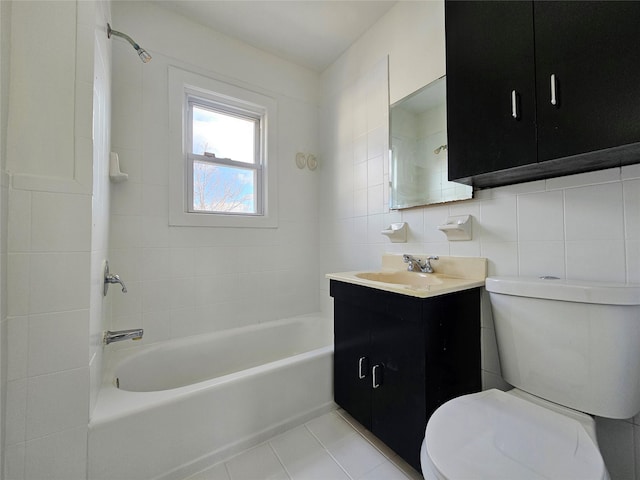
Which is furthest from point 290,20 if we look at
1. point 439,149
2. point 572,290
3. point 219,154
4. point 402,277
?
point 572,290

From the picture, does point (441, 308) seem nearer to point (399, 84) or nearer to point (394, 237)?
point (394, 237)

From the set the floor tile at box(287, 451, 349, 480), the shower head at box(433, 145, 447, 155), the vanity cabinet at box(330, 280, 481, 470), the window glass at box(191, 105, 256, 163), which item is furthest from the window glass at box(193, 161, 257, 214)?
the floor tile at box(287, 451, 349, 480)

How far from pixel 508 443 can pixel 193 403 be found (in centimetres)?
119

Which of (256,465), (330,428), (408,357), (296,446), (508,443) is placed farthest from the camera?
(330,428)

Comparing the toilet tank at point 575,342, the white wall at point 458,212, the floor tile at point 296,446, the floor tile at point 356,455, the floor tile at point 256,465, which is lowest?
the floor tile at point 256,465

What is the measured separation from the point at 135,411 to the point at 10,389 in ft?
1.30

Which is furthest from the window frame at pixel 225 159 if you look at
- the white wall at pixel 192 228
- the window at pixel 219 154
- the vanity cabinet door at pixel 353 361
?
the vanity cabinet door at pixel 353 361

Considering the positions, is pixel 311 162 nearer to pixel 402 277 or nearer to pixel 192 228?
pixel 192 228

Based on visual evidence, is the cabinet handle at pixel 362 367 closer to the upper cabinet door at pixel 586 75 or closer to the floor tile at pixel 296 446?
the floor tile at pixel 296 446

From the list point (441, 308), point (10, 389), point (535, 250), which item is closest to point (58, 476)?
point (10, 389)

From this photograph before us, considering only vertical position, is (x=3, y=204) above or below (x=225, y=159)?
below

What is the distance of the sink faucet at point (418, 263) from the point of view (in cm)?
149

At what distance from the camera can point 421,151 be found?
1.61 metres

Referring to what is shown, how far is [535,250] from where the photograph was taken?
1116 mm
